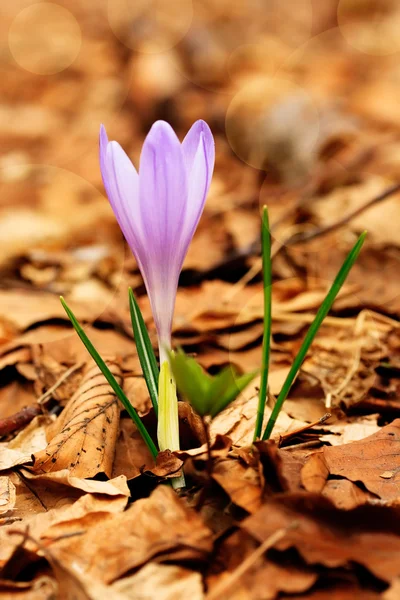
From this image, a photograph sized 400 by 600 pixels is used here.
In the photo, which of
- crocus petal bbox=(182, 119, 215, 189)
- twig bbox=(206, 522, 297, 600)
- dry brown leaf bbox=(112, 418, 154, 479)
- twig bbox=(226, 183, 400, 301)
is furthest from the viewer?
twig bbox=(226, 183, 400, 301)

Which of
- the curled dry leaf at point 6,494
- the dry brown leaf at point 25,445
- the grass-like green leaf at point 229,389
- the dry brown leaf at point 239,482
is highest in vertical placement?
the grass-like green leaf at point 229,389

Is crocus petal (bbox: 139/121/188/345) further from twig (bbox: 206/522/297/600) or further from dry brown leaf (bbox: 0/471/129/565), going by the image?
twig (bbox: 206/522/297/600)

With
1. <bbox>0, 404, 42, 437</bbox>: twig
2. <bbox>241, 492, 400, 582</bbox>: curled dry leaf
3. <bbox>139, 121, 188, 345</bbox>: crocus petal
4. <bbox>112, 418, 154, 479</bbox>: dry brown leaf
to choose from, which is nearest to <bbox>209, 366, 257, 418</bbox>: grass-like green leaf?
<bbox>241, 492, 400, 582</bbox>: curled dry leaf

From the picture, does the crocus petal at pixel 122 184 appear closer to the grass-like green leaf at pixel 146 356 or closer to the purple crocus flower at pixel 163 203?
the purple crocus flower at pixel 163 203

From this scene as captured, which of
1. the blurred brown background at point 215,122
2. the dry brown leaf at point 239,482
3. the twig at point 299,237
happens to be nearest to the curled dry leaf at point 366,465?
the dry brown leaf at point 239,482

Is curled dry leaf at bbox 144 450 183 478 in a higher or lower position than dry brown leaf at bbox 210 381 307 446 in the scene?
higher

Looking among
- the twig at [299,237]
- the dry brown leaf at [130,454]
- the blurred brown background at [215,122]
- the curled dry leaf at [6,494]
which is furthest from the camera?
the blurred brown background at [215,122]

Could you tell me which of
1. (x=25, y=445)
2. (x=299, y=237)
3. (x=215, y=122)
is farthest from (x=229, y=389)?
(x=215, y=122)
